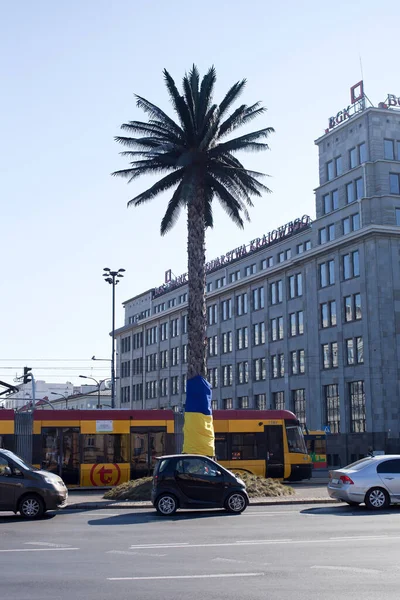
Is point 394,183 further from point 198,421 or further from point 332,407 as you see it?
point 198,421

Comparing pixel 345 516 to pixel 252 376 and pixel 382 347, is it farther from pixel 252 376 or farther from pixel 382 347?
pixel 252 376

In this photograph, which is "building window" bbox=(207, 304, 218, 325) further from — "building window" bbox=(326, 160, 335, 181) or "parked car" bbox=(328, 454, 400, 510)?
"parked car" bbox=(328, 454, 400, 510)

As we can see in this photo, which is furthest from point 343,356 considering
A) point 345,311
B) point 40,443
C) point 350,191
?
point 40,443

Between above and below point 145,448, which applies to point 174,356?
above

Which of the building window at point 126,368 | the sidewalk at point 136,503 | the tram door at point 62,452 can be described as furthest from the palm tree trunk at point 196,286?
the building window at point 126,368

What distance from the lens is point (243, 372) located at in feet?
267

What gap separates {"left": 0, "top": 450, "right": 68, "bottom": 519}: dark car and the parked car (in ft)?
25.3

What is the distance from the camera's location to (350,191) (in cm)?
6581

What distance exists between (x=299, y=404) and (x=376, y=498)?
5013 cm

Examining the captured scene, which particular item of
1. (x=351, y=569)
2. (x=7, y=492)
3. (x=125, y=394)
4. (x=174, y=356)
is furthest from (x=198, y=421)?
(x=125, y=394)

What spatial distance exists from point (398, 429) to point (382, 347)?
626cm

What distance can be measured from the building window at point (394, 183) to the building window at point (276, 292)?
16.0m

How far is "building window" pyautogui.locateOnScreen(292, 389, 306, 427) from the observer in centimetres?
6993

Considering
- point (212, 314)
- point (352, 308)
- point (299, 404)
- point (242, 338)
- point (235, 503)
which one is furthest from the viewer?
point (212, 314)
